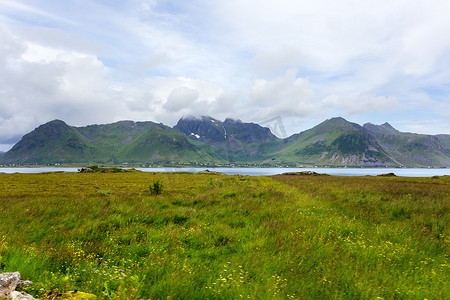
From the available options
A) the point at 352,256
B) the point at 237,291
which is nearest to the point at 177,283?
the point at 237,291

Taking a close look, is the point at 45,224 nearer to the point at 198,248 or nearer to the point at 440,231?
the point at 198,248

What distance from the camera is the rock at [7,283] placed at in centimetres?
346

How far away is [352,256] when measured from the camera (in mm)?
6715

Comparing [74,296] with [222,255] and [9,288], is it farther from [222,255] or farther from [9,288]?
[222,255]

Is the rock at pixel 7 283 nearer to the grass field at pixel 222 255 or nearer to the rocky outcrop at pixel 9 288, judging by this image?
the rocky outcrop at pixel 9 288

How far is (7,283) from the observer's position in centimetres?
368

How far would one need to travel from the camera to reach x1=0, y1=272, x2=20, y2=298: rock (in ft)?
11.3

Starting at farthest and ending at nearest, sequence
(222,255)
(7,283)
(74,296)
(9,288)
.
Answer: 1. (222,255)
2. (74,296)
3. (7,283)
4. (9,288)

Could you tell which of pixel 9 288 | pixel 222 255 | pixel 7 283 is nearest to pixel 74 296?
A: pixel 9 288

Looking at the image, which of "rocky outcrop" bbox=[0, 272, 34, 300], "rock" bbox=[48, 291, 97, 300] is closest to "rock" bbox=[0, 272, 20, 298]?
"rocky outcrop" bbox=[0, 272, 34, 300]

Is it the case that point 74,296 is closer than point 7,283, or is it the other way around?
point 7,283

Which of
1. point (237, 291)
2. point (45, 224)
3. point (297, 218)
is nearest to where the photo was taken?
point (237, 291)

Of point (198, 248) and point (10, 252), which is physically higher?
point (10, 252)

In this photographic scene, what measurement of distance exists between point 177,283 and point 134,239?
11.9ft
